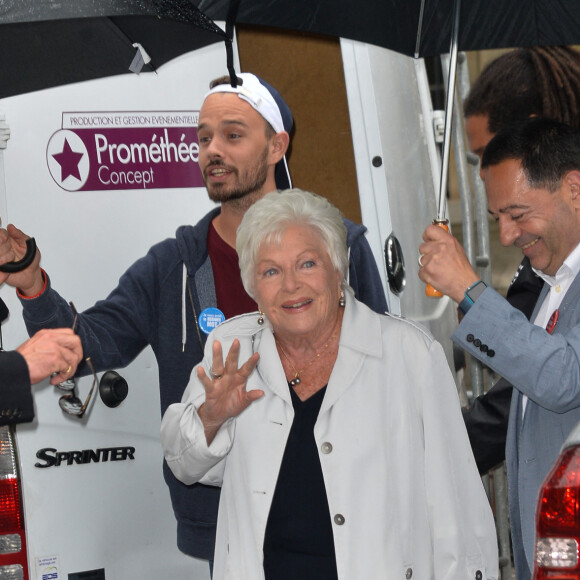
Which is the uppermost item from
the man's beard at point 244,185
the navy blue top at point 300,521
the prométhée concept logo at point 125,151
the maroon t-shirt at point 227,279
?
the prométhée concept logo at point 125,151

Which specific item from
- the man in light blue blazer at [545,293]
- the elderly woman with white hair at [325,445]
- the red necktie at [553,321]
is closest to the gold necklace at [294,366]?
the elderly woman with white hair at [325,445]

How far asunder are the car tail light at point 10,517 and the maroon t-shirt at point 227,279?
2.88 feet

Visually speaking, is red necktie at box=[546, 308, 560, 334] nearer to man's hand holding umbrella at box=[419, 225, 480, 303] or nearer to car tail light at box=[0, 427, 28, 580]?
man's hand holding umbrella at box=[419, 225, 480, 303]

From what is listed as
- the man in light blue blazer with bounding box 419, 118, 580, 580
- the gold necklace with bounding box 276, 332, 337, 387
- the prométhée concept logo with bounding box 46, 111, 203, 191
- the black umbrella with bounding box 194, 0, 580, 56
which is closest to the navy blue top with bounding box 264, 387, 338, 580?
the gold necklace with bounding box 276, 332, 337, 387

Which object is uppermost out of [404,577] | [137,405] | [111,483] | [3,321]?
[3,321]

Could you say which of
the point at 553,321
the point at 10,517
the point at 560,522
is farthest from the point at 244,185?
the point at 560,522

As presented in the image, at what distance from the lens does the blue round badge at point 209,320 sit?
11.8 ft

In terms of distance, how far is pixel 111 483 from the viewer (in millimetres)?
3562

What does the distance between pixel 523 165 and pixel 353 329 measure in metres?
0.68

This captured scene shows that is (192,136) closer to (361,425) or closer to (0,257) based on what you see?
(0,257)

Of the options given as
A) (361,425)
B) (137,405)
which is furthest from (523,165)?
(137,405)

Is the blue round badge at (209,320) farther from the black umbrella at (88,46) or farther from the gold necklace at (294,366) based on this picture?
the black umbrella at (88,46)

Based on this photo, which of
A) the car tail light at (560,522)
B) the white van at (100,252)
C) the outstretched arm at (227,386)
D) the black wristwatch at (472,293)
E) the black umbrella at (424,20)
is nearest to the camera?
the car tail light at (560,522)

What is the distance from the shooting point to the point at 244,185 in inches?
150
